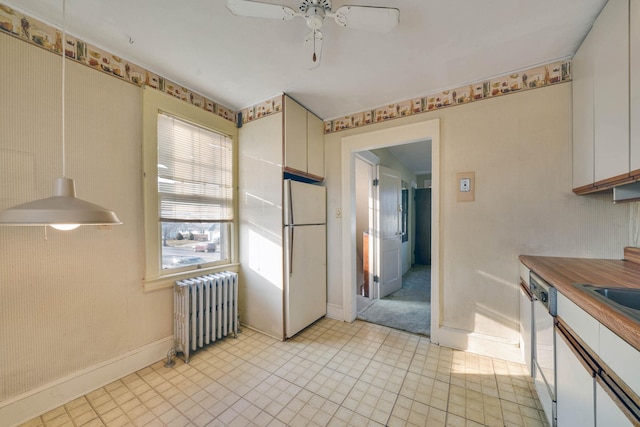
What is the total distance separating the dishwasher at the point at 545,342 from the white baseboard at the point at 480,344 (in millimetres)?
536

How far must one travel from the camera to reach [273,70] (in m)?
2.01

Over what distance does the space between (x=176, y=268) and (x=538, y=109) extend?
11.4 ft

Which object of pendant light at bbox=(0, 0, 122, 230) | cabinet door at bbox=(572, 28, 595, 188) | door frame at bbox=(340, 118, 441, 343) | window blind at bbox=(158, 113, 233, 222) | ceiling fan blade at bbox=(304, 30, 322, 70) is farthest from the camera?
door frame at bbox=(340, 118, 441, 343)

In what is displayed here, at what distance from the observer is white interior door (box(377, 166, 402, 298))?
3.58 m

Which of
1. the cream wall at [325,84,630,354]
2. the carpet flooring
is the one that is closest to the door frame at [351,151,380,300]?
the carpet flooring

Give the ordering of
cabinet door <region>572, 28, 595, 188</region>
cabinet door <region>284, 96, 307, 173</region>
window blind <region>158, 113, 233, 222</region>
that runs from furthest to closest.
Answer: cabinet door <region>284, 96, 307, 173</region>
window blind <region>158, 113, 233, 222</region>
cabinet door <region>572, 28, 595, 188</region>

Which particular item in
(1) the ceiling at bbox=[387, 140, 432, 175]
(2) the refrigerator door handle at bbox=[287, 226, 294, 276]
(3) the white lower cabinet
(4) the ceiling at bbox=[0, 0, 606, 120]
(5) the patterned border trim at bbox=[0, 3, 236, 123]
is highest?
(4) the ceiling at bbox=[0, 0, 606, 120]

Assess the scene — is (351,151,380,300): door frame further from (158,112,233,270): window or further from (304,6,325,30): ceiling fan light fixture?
(304,6,325,30): ceiling fan light fixture

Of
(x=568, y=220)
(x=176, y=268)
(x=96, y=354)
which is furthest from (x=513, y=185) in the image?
(x=96, y=354)

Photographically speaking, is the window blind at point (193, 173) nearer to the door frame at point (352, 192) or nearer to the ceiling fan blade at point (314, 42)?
the door frame at point (352, 192)

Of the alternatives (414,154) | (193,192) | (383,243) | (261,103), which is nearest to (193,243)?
(193,192)

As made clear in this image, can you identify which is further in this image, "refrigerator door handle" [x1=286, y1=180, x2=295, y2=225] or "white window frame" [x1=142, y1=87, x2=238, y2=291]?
"refrigerator door handle" [x1=286, y1=180, x2=295, y2=225]

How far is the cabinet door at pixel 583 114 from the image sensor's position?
154 centimetres

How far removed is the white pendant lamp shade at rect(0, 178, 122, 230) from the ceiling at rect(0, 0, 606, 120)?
1226mm
